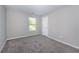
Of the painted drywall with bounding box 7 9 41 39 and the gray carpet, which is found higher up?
the painted drywall with bounding box 7 9 41 39

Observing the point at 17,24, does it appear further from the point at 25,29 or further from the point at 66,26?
the point at 66,26

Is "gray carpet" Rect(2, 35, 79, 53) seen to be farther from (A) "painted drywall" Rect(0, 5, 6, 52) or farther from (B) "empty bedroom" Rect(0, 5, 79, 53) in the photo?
(A) "painted drywall" Rect(0, 5, 6, 52)

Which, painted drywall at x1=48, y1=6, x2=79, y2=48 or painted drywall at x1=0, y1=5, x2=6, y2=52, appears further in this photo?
painted drywall at x1=48, y1=6, x2=79, y2=48

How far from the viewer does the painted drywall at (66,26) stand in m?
2.43

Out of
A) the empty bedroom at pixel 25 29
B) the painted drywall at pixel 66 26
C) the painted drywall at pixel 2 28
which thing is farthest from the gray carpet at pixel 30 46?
the painted drywall at pixel 66 26

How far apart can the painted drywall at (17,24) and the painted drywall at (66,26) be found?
801 mm

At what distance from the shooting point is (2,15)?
5.80ft

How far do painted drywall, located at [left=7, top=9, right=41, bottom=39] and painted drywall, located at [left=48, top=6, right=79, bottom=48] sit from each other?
80cm

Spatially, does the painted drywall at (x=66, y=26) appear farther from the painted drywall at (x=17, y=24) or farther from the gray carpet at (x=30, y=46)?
the painted drywall at (x=17, y=24)

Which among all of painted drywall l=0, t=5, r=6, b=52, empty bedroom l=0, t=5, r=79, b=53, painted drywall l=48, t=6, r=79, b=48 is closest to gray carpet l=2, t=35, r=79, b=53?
empty bedroom l=0, t=5, r=79, b=53

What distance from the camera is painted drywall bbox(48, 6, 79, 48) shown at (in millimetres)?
2434
